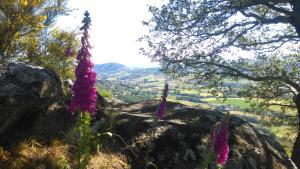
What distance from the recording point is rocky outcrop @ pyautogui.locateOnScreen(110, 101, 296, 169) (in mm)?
8047

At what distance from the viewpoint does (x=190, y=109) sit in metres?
10.4

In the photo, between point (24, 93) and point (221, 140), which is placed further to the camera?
point (24, 93)

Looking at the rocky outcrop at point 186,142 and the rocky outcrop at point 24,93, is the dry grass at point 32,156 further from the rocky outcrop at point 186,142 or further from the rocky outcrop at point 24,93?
the rocky outcrop at point 186,142

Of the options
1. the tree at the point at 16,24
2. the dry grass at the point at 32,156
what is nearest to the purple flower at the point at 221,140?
the dry grass at the point at 32,156

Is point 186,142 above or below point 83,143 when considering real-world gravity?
below

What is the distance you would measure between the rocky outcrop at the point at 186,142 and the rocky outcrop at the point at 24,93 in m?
1.89

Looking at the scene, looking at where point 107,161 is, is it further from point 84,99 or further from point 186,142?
point 84,99

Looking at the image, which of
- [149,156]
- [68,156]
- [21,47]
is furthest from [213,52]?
[21,47]

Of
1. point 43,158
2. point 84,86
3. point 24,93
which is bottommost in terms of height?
point 43,158

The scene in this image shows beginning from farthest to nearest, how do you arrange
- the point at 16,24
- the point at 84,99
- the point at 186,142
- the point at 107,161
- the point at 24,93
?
the point at 16,24
the point at 186,142
the point at 107,161
the point at 24,93
the point at 84,99

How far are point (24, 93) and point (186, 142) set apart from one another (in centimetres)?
362

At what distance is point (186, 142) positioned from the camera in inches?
330

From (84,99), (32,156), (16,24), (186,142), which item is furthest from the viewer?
(16,24)

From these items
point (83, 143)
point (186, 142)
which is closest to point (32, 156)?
point (83, 143)
